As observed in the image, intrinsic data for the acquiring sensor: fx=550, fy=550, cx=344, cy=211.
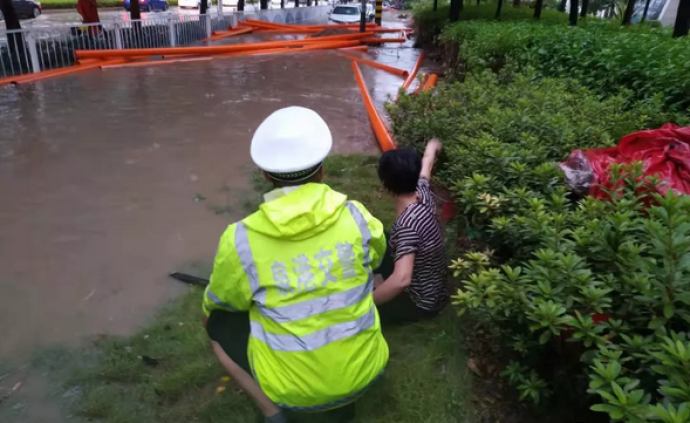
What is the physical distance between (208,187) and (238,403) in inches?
120

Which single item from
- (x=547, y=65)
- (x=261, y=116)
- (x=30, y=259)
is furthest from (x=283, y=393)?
(x=261, y=116)

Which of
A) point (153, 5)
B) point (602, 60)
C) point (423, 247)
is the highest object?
point (602, 60)

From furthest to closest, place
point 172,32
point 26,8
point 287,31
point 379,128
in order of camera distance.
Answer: point 26,8 → point 287,31 → point 172,32 → point 379,128

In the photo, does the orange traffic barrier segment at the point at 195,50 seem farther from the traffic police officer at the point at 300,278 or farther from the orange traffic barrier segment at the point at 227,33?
the traffic police officer at the point at 300,278

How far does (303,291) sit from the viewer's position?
185cm

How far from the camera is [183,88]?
32.5ft

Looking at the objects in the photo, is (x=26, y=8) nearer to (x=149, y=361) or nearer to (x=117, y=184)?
(x=117, y=184)

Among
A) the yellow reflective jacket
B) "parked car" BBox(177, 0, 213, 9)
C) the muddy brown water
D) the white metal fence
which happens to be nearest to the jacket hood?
the yellow reflective jacket

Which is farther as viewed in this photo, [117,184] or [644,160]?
[117,184]

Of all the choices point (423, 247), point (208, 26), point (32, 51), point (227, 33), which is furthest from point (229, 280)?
point (227, 33)

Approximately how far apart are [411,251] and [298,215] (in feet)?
2.83

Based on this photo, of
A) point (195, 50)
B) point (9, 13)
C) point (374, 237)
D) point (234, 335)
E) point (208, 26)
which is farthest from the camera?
point (208, 26)

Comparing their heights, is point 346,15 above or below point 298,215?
below

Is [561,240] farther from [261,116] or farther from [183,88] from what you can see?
[183,88]
